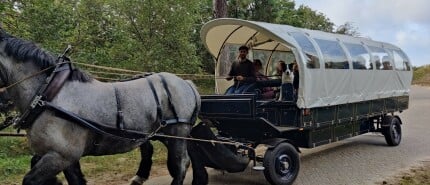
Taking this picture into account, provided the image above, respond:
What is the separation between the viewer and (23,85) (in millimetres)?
4219

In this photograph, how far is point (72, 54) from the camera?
383 inches

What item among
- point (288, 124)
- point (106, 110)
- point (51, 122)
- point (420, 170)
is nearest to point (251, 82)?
point (288, 124)

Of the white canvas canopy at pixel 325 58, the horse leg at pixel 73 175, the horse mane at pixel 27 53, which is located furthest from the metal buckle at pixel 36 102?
the white canvas canopy at pixel 325 58

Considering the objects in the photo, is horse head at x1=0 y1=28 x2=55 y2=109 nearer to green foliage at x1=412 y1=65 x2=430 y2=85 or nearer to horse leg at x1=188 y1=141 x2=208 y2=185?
horse leg at x1=188 y1=141 x2=208 y2=185

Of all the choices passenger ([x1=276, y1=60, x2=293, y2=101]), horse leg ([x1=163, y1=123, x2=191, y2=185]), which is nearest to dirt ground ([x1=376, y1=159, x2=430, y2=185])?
passenger ([x1=276, y1=60, x2=293, y2=101])

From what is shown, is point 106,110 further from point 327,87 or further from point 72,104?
point 327,87

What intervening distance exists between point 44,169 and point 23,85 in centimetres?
80

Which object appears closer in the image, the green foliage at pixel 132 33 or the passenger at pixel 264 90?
the passenger at pixel 264 90

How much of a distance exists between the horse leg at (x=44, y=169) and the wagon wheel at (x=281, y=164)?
2.90 m

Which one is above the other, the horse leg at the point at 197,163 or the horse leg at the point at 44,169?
the horse leg at the point at 44,169

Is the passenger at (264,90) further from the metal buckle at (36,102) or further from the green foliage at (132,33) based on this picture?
the metal buckle at (36,102)

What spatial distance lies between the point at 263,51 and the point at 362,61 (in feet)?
6.46

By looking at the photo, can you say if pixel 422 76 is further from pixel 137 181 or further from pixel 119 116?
pixel 119 116

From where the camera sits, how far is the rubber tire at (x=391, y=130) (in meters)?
9.59
